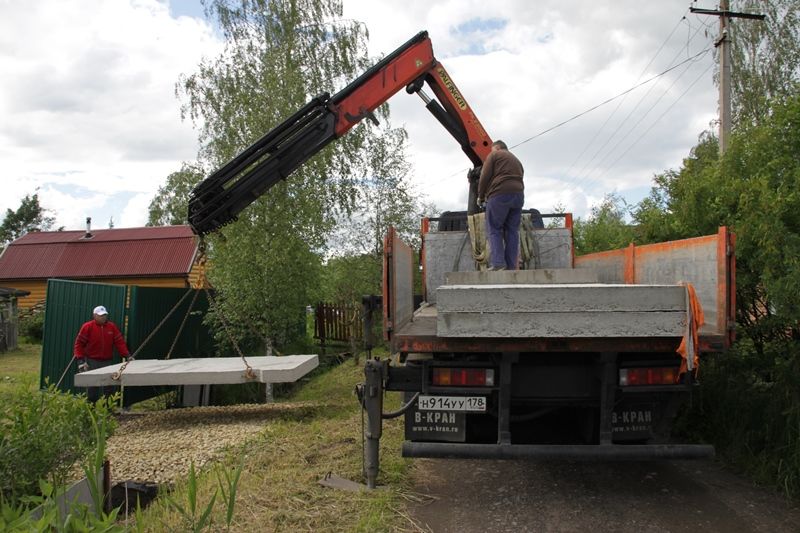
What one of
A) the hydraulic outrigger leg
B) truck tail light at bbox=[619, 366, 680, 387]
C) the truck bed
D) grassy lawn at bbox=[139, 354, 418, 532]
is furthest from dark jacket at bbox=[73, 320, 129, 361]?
truck tail light at bbox=[619, 366, 680, 387]

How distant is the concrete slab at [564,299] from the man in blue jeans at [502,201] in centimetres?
250

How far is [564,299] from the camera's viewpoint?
11.8ft

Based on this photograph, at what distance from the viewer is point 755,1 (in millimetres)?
18172

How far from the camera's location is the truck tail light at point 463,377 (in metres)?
3.94

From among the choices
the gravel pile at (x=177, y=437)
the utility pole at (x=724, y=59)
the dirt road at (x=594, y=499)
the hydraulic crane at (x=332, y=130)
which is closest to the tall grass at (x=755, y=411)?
the dirt road at (x=594, y=499)

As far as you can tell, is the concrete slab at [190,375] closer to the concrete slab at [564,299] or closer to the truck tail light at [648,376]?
the concrete slab at [564,299]

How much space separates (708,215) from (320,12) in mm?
14468

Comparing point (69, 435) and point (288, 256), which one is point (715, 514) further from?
point (288, 256)

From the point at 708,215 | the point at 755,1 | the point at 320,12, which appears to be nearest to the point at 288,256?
the point at 708,215

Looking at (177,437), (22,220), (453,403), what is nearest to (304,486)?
(453,403)

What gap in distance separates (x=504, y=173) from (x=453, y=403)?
9.67 feet

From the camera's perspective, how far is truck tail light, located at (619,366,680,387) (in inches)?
151

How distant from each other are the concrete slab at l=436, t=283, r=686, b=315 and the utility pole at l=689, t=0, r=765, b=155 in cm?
1073

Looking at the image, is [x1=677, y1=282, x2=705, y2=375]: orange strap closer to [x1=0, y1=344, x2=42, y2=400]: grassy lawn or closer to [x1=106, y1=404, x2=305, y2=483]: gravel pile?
[x1=106, y1=404, x2=305, y2=483]: gravel pile
